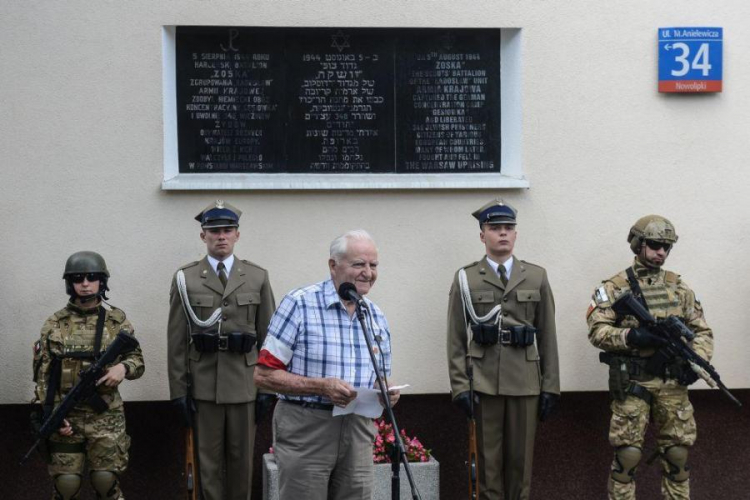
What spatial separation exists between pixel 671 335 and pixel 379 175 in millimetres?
2671

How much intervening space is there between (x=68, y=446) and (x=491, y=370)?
3008mm

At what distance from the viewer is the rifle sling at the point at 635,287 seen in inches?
304

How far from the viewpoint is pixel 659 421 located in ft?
25.6

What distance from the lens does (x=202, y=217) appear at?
7680 mm

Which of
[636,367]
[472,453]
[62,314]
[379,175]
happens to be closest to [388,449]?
[472,453]

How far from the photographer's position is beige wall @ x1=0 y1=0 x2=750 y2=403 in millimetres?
8180

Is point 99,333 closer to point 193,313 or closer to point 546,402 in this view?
point 193,313

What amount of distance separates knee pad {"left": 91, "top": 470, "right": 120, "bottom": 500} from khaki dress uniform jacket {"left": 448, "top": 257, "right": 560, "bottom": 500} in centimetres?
248

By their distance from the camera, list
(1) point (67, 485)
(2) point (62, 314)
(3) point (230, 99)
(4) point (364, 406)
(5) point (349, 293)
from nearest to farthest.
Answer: (5) point (349, 293), (4) point (364, 406), (1) point (67, 485), (2) point (62, 314), (3) point (230, 99)

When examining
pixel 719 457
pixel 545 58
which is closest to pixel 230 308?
pixel 545 58

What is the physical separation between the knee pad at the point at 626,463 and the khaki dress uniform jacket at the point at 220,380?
8.83ft

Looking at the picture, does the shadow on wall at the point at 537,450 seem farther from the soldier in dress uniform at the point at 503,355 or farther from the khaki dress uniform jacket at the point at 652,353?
the soldier in dress uniform at the point at 503,355

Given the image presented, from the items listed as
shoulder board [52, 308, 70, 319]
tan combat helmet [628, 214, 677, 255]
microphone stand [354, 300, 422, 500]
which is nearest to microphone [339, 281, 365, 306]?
microphone stand [354, 300, 422, 500]

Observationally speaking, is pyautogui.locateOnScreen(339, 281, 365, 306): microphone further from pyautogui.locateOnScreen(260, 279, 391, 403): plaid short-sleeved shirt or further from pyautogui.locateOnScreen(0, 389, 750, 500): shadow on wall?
pyautogui.locateOnScreen(0, 389, 750, 500): shadow on wall
